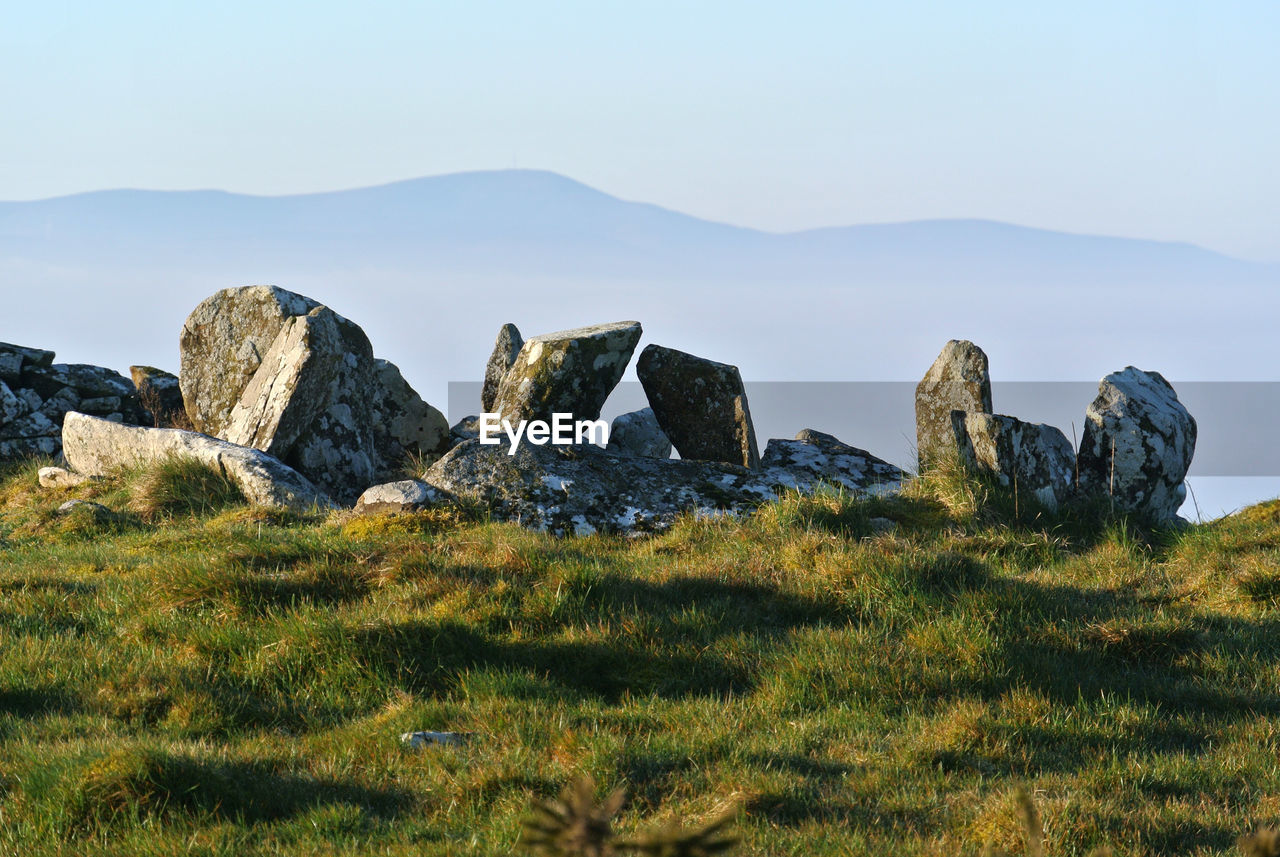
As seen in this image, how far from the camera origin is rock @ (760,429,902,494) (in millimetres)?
13174

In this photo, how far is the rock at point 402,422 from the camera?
16953 millimetres

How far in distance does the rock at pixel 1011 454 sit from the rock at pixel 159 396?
1324 cm

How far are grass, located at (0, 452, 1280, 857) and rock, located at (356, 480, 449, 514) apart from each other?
101 centimetres

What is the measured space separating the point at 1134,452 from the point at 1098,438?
0.51 meters

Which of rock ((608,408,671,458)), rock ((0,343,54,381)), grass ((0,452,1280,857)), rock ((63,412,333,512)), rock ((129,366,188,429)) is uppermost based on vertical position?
rock ((0,343,54,381))

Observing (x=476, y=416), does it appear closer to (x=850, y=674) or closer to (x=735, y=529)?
(x=735, y=529)

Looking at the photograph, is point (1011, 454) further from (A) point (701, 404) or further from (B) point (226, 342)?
(B) point (226, 342)

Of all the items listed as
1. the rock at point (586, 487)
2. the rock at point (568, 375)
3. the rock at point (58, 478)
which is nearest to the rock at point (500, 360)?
the rock at point (568, 375)

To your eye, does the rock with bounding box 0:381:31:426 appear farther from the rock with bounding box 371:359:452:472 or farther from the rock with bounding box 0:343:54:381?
the rock with bounding box 371:359:452:472

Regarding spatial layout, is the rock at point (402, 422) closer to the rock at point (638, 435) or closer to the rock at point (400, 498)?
the rock at point (638, 435)

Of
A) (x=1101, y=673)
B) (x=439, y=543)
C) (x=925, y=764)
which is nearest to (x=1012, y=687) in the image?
(x=1101, y=673)

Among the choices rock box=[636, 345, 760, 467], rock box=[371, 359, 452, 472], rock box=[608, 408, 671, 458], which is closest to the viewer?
rock box=[636, 345, 760, 467]

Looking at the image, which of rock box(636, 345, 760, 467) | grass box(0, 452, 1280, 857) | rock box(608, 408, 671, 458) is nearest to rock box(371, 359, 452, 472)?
rock box(608, 408, 671, 458)

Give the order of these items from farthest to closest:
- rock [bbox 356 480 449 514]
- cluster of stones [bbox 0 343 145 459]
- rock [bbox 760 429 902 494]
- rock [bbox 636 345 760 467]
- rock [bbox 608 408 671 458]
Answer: cluster of stones [bbox 0 343 145 459]
rock [bbox 608 408 671 458]
rock [bbox 636 345 760 467]
rock [bbox 760 429 902 494]
rock [bbox 356 480 449 514]
